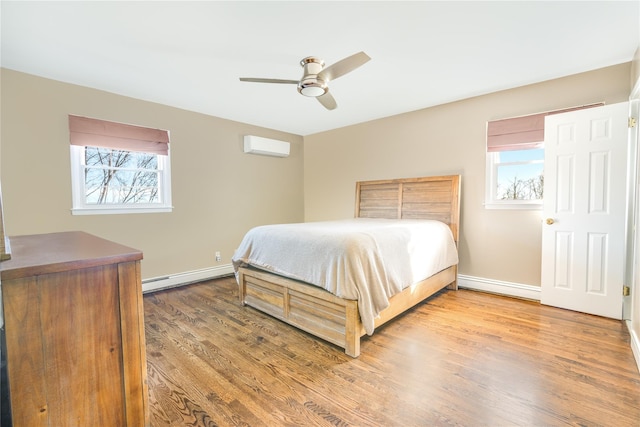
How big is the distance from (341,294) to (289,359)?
61 centimetres

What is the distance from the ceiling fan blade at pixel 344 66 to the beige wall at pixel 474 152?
2.18 meters

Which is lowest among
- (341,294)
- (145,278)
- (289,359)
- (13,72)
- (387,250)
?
(289,359)

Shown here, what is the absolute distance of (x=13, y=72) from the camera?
267 cm

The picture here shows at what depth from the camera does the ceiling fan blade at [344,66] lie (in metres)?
1.99

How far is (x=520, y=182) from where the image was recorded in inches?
131

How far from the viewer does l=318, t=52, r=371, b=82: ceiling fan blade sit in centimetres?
199

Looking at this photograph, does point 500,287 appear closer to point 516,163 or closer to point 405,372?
point 516,163

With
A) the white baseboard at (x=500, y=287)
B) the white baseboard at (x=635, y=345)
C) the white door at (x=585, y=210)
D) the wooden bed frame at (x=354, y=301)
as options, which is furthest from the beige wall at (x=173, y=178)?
the white baseboard at (x=635, y=345)

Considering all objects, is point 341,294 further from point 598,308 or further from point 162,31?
point 598,308

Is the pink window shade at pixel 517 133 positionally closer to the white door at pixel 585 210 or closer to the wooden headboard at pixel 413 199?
the white door at pixel 585 210

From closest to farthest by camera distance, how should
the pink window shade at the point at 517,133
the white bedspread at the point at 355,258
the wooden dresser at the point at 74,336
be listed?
the wooden dresser at the point at 74,336 → the white bedspread at the point at 355,258 → the pink window shade at the point at 517,133

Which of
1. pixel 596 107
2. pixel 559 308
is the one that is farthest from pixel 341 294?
pixel 596 107

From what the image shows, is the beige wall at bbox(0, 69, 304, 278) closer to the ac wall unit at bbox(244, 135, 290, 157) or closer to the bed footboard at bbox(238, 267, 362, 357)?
the ac wall unit at bbox(244, 135, 290, 157)

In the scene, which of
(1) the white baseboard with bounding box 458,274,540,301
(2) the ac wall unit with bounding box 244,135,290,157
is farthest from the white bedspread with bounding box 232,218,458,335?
(2) the ac wall unit with bounding box 244,135,290,157
